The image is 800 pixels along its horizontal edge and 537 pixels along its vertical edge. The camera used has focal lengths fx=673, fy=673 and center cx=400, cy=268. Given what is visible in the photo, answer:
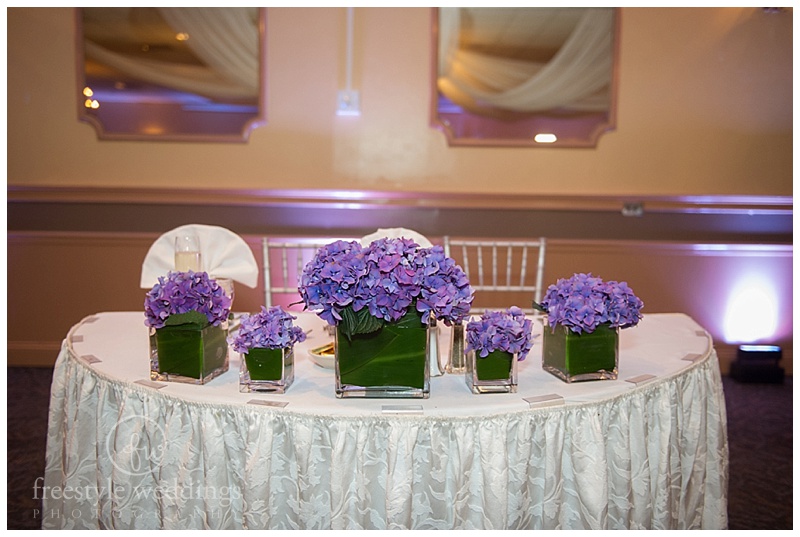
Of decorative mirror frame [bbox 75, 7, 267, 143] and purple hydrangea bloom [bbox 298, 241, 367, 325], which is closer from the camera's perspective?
purple hydrangea bloom [bbox 298, 241, 367, 325]

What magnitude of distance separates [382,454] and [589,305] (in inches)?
19.4

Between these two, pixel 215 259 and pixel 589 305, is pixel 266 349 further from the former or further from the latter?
→ pixel 215 259

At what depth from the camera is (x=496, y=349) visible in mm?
1252

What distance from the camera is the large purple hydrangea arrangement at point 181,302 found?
4.24 ft

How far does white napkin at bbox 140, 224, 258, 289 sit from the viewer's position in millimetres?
1926

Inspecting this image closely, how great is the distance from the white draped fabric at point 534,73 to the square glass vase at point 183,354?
2.62m

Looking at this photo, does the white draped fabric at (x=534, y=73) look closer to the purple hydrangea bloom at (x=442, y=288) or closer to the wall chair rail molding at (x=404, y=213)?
the wall chair rail molding at (x=404, y=213)

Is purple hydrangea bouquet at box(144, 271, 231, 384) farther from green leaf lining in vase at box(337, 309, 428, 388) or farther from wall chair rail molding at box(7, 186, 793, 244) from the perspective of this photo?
wall chair rail molding at box(7, 186, 793, 244)

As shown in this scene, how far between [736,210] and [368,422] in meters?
3.26

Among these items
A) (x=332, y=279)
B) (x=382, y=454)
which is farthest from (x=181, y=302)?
(x=382, y=454)

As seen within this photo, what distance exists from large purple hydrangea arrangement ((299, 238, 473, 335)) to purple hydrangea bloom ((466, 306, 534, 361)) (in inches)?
2.6

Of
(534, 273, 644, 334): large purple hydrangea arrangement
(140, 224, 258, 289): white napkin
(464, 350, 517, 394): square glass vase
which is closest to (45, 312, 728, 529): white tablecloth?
(464, 350, 517, 394): square glass vase

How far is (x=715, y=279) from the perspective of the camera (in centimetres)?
380

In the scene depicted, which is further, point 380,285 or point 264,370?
point 264,370
